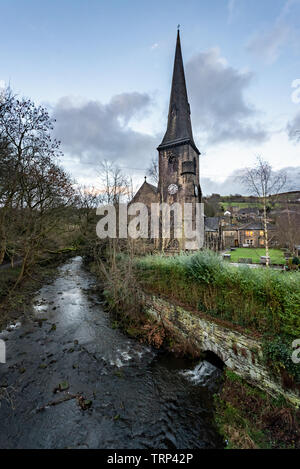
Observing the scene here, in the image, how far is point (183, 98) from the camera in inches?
850

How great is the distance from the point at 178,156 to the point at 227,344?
19.3m

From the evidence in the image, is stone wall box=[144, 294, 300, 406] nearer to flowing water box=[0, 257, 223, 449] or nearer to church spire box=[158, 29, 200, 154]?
flowing water box=[0, 257, 223, 449]

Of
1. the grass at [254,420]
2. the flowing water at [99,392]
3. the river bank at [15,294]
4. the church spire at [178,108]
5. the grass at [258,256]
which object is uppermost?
the church spire at [178,108]

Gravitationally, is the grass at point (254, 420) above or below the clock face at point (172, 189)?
below

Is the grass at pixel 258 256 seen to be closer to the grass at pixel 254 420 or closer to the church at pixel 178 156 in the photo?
the church at pixel 178 156

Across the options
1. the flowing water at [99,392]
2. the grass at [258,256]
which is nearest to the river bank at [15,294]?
the flowing water at [99,392]

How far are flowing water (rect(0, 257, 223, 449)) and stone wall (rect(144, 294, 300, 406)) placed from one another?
65 cm

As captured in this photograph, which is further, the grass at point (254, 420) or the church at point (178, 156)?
the church at point (178, 156)

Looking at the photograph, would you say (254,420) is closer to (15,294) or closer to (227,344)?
(227,344)

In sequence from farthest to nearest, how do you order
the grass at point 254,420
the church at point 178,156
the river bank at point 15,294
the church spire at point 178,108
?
the church spire at point 178,108, the church at point 178,156, the river bank at point 15,294, the grass at point 254,420

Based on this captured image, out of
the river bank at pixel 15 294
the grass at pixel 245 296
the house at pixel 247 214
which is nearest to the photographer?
the grass at pixel 245 296

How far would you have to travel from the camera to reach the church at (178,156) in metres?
20.4
